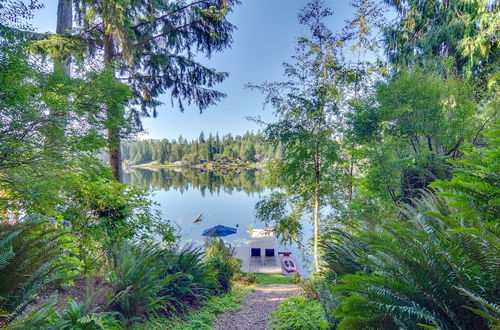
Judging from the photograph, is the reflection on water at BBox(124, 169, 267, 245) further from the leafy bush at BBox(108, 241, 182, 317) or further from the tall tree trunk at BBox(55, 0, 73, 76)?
the leafy bush at BBox(108, 241, 182, 317)

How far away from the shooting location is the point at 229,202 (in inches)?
1157

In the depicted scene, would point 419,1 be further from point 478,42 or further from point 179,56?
point 179,56

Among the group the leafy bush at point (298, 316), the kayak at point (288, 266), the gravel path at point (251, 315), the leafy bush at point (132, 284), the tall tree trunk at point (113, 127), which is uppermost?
the tall tree trunk at point (113, 127)

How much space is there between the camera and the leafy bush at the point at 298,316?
10.6 ft

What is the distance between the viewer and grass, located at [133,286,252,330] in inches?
134

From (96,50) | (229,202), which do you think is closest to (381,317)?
(96,50)

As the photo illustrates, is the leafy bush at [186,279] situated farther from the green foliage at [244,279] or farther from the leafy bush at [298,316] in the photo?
the green foliage at [244,279]

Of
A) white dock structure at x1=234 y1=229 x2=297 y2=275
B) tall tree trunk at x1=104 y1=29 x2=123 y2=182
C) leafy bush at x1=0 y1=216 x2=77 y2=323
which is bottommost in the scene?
white dock structure at x1=234 y1=229 x2=297 y2=275

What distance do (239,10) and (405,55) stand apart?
6.81 metres

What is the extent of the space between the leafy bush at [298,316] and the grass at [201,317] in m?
1.03

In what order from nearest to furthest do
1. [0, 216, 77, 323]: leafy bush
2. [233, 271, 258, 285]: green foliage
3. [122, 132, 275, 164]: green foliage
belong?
[0, 216, 77, 323]: leafy bush < [233, 271, 258, 285]: green foliage < [122, 132, 275, 164]: green foliage

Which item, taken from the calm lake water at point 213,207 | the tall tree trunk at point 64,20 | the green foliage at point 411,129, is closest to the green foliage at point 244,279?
the green foliage at point 411,129

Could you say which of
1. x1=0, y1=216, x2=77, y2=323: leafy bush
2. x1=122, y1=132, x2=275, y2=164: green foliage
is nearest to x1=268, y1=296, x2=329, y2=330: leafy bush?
x1=0, y1=216, x2=77, y2=323: leafy bush

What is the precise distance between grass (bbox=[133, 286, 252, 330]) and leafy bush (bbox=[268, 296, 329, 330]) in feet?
3.38
